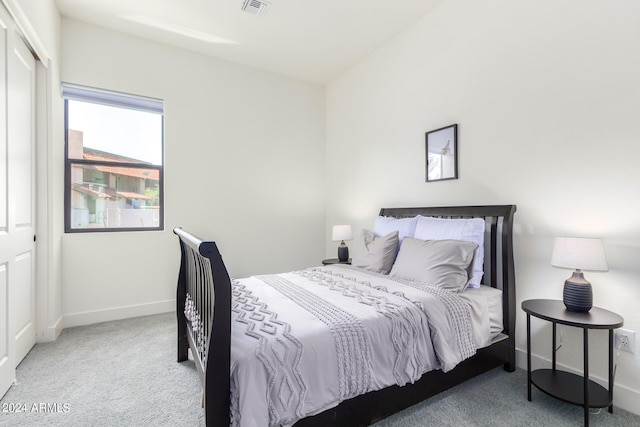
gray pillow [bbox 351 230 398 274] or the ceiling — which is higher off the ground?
the ceiling

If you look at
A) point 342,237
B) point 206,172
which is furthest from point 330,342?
point 206,172

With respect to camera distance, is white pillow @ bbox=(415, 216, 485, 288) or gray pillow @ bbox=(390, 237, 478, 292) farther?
white pillow @ bbox=(415, 216, 485, 288)

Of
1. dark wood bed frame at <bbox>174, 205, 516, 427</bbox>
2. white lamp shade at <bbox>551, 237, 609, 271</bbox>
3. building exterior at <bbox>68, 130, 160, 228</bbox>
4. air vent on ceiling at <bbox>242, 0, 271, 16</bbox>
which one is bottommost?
dark wood bed frame at <bbox>174, 205, 516, 427</bbox>

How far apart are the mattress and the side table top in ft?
0.95

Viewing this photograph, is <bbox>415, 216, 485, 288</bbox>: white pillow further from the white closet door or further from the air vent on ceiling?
the white closet door

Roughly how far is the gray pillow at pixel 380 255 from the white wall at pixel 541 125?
24.3 inches

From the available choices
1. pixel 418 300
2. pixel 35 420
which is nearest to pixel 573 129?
pixel 418 300

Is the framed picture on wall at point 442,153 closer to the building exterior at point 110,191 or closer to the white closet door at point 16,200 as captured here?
the building exterior at point 110,191

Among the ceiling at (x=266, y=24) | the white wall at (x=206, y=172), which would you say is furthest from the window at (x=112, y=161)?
the ceiling at (x=266, y=24)

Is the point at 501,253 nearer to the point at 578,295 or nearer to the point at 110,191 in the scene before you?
the point at 578,295

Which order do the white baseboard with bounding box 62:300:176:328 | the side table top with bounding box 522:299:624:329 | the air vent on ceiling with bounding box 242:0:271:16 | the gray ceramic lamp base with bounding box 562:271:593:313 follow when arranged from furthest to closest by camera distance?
the white baseboard with bounding box 62:300:176:328 → the air vent on ceiling with bounding box 242:0:271:16 → the gray ceramic lamp base with bounding box 562:271:593:313 → the side table top with bounding box 522:299:624:329

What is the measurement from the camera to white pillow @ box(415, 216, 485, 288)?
224 centimetres

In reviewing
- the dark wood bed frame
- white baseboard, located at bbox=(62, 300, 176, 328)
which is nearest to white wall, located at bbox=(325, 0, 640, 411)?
the dark wood bed frame

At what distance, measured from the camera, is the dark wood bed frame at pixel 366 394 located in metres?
1.18
